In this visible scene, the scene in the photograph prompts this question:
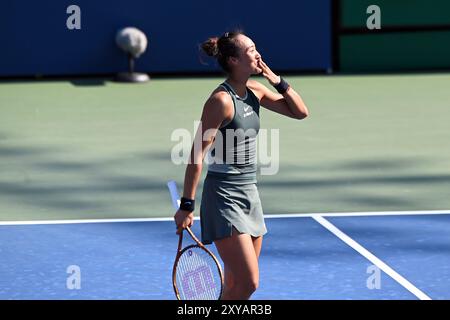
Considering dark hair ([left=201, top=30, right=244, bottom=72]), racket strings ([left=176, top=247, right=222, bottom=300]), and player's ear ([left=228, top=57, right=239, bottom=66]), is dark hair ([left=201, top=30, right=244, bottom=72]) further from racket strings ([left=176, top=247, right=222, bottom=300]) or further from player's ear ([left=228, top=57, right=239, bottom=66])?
racket strings ([left=176, top=247, right=222, bottom=300])

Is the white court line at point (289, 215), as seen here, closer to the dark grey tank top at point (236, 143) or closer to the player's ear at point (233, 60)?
the dark grey tank top at point (236, 143)

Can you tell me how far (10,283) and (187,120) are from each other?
7.51 meters

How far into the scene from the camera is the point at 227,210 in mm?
7039

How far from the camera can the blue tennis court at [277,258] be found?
851 centimetres

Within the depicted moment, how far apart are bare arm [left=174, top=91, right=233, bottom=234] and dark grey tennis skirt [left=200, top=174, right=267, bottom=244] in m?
0.20

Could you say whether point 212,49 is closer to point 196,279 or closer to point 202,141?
point 202,141

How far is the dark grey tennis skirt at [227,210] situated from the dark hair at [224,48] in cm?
72

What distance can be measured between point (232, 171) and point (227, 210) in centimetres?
25

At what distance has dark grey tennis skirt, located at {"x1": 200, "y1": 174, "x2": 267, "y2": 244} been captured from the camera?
23.0 ft

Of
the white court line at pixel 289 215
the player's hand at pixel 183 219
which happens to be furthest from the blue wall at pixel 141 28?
the player's hand at pixel 183 219

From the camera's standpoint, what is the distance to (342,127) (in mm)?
15562
